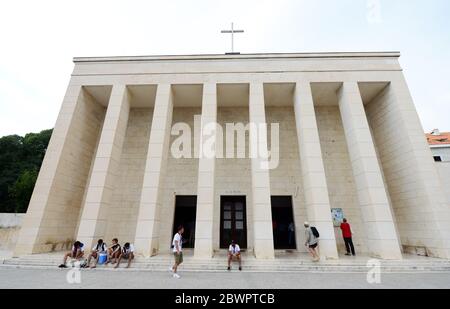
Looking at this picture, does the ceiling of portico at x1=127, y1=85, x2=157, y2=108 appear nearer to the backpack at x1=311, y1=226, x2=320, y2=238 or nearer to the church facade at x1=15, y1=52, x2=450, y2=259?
the church facade at x1=15, y1=52, x2=450, y2=259

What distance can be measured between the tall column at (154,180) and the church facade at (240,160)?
0.17 feet

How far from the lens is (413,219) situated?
11078 mm

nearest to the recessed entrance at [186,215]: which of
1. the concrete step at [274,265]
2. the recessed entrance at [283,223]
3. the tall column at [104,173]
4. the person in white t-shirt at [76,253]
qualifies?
the tall column at [104,173]

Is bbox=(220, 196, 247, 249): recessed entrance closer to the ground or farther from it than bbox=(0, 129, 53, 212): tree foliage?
closer to the ground

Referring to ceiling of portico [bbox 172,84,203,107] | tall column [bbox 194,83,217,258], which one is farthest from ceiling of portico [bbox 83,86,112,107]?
tall column [bbox 194,83,217,258]

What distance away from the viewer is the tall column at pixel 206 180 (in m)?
9.54

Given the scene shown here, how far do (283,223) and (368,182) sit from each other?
17.5ft

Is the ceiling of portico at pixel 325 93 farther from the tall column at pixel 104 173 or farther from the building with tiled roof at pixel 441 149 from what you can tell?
the building with tiled roof at pixel 441 149

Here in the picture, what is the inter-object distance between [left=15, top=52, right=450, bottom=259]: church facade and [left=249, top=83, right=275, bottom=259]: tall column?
0.18 feet

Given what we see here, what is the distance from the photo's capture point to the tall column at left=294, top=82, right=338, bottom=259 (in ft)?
31.2

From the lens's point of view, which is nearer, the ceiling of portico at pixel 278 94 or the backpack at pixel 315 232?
the backpack at pixel 315 232

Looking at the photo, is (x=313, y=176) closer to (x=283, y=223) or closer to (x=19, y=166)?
(x=283, y=223)
